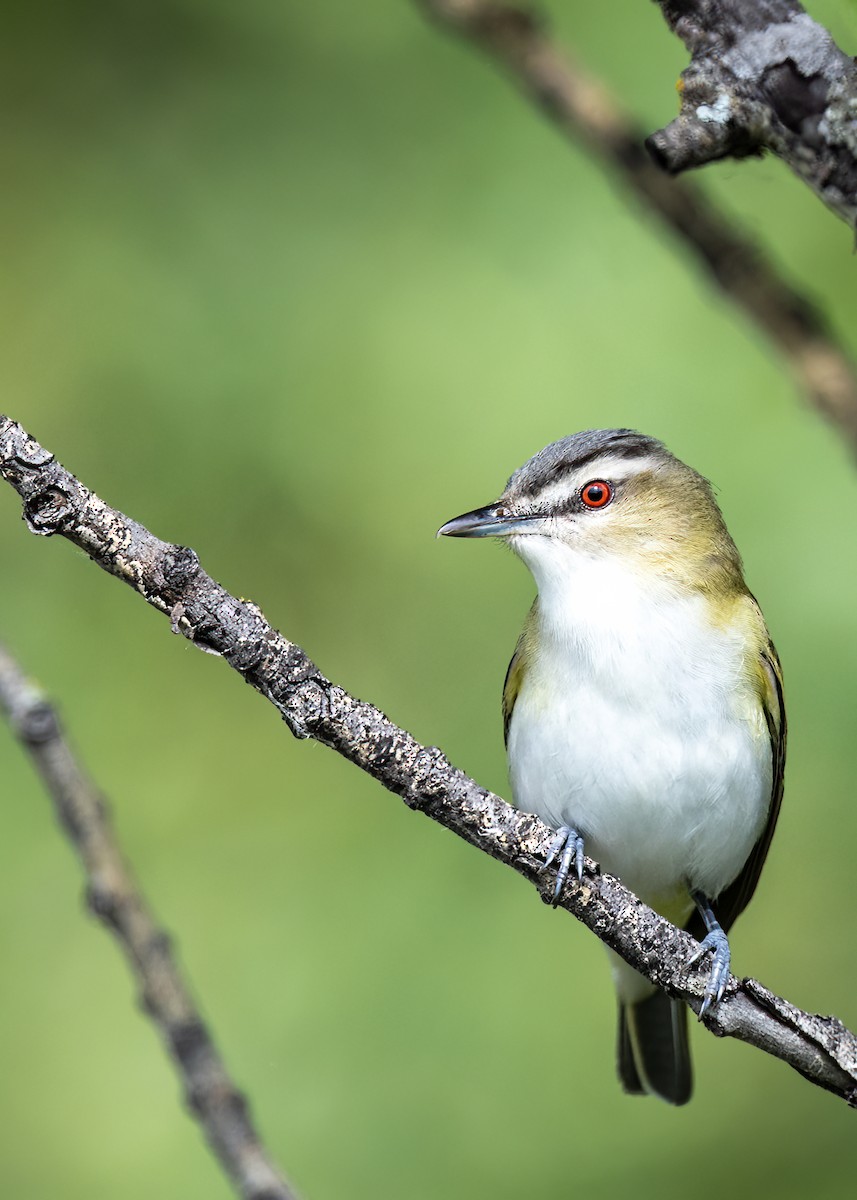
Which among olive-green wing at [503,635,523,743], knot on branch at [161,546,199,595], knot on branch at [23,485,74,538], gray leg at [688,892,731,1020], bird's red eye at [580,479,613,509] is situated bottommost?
gray leg at [688,892,731,1020]

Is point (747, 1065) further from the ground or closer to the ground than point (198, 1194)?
Result: closer to the ground

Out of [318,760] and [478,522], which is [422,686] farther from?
[478,522]

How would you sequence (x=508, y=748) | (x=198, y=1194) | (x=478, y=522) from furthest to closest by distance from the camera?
1. (x=198, y=1194)
2. (x=508, y=748)
3. (x=478, y=522)

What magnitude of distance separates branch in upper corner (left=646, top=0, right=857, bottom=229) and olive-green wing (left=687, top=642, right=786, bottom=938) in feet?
6.38

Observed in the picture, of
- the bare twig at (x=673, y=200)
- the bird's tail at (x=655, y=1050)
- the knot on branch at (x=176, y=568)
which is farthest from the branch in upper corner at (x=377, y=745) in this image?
the bird's tail at (x=655, y=1050)

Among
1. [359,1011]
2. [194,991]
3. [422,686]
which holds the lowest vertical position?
[359,1011]

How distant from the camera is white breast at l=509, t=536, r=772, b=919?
11.3 feet

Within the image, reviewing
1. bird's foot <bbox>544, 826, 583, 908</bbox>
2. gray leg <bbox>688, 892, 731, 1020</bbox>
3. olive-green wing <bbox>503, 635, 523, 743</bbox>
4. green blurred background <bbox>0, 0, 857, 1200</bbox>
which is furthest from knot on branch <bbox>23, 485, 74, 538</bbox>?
green blurred background <bbox>0, 0, 857, 1200</bbox>

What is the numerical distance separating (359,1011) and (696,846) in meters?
1.31

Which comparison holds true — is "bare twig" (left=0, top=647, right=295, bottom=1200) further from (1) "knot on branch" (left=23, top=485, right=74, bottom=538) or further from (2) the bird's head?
(2) the bird's head

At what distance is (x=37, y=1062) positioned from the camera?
14.4 feet

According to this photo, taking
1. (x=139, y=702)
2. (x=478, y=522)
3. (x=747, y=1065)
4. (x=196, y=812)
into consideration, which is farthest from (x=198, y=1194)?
(x=478, y=522)

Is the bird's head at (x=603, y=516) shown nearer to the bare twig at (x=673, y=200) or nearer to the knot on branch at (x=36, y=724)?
the bare twig at (x=673, y=200)

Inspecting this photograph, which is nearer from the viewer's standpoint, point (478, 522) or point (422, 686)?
point (478, 522)
